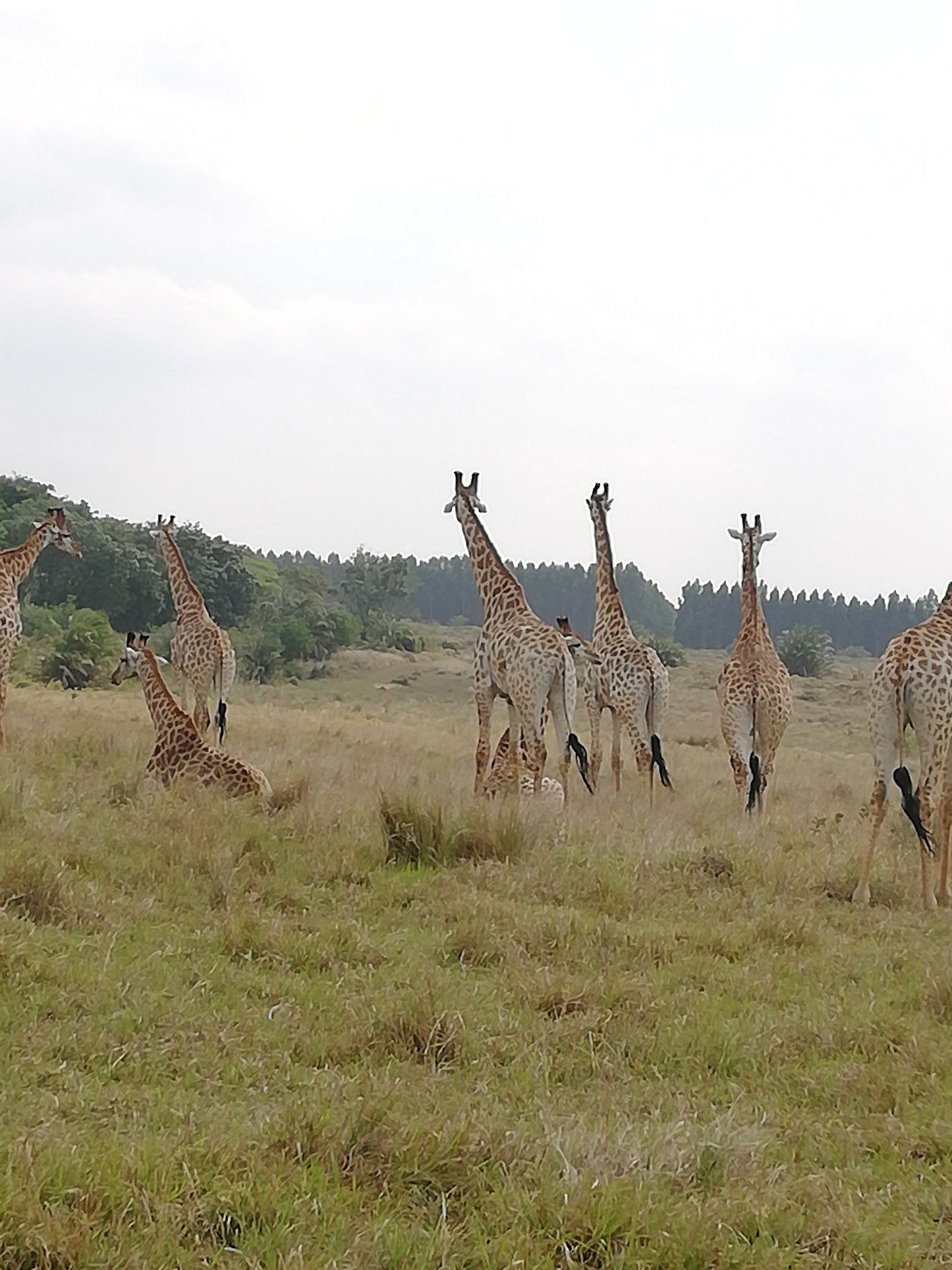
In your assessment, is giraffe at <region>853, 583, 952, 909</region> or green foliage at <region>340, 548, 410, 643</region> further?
green foliage at <region>340, 548, 410, 643</region>

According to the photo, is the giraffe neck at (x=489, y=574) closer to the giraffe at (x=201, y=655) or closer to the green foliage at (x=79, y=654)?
the giraffe at (x=201, y=655)

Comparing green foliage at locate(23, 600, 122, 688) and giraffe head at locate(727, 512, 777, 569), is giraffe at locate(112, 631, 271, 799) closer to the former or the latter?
giraffe head at locate(727, 512, 777, 569)

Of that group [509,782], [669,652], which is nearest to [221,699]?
[509,782]

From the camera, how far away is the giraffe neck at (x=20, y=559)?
11891mm

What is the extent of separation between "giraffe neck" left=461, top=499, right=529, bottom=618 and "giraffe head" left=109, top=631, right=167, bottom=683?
2.98 metres

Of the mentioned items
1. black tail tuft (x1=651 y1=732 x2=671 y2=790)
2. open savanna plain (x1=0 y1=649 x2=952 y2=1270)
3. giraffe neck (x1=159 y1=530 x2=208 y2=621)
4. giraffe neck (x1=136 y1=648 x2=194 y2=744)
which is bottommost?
open savanna plain (x1=0 y1=649 x2=952 y2=1270)

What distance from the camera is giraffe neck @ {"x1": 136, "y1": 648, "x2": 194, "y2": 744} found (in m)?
9.02

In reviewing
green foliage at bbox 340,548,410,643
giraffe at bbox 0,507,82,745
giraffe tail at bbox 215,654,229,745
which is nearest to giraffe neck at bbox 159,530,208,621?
giraffe tail at bbox 215,654,229,745

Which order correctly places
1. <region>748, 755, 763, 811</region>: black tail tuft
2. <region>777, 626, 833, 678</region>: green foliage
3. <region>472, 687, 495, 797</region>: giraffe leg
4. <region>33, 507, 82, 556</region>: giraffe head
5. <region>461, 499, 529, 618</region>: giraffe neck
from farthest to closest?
<region>777, 626, 833, 678</region>: green foliage, <region>33, 507, 82, 556</region>: giraffe head, <region>461, 499, 529, 618</region>: giraffe neck, <region>748, 755, 763, 811</region>: black tail tuft, <region>472, 687, 495, 797</region>: giraffe leg

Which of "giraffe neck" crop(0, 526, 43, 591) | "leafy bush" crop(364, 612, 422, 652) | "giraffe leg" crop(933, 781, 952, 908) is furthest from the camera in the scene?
"leafy bush" crop(364, 612, 422, 652)

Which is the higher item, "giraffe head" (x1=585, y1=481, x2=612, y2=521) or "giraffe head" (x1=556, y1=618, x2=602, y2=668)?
"giraffe head" (x1=585, y1=481, x2=612, y2=521)

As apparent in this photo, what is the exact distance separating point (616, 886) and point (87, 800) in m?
3.67

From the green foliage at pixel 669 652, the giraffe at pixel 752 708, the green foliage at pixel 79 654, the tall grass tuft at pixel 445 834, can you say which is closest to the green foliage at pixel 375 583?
the green foliage at pixel 669 652

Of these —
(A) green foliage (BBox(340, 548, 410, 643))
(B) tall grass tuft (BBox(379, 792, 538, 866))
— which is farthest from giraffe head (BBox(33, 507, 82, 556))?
(A) green foliage (BBox(340, 548, 410, 643))
